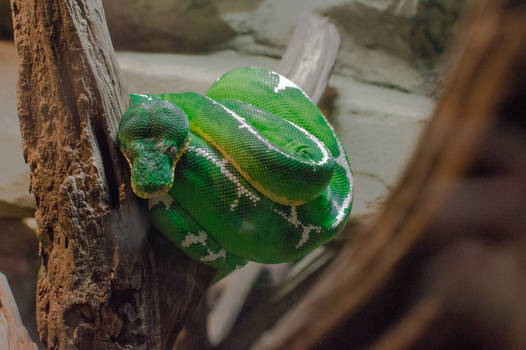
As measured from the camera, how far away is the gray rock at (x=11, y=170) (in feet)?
8.82

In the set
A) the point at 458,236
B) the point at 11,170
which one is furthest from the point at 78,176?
the point at 11,170

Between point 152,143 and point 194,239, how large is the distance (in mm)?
408

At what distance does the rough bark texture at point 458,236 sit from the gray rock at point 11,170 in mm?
2779

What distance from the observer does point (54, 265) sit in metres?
1.44

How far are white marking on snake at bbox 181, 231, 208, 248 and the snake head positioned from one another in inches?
10.0

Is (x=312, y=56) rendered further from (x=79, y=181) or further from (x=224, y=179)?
(x=79, y=181)

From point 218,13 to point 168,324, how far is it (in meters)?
3.42

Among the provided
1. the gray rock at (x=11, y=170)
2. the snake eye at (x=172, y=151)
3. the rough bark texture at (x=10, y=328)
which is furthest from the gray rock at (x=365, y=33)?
the rough bark texture at (x=10, y=328)

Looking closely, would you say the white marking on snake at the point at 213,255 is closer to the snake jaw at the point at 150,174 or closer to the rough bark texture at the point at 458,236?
the snake jaw at the point at 150,174

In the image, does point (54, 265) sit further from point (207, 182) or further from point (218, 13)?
point (218, 13)

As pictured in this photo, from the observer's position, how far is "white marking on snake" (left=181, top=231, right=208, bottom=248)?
1.60 meters

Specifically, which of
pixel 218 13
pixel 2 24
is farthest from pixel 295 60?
pixel 2 24

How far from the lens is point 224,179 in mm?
1576

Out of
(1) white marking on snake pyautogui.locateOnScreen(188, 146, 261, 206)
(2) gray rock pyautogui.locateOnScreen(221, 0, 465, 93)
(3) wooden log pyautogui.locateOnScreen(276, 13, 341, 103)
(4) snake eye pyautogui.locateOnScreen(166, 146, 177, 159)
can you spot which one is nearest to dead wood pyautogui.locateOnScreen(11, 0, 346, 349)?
(4) snake eye pyautogui.locateOnScreen(166, 146, 177, 159)
